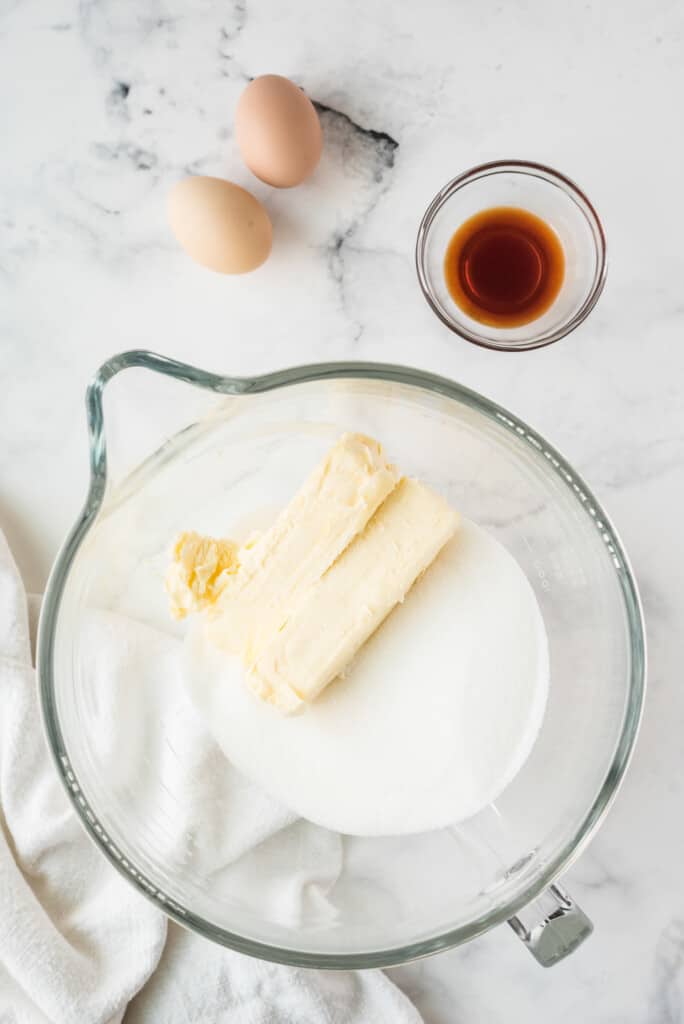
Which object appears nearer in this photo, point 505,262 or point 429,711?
point 429,711

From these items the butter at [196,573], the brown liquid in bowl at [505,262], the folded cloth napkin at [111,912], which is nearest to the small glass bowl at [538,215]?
the brown liquid in bowl at [505,262]

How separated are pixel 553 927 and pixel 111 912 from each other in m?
0.56

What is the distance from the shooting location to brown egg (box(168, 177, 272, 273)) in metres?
1.07

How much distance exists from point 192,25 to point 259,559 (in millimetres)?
711

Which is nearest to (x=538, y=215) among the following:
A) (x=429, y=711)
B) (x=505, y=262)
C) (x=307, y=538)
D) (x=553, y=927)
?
(x=505, y=262)

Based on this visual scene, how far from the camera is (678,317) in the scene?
1.14 m

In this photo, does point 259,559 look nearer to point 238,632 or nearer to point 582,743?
point 238,632

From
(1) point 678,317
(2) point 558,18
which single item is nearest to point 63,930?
(1) point 678,317

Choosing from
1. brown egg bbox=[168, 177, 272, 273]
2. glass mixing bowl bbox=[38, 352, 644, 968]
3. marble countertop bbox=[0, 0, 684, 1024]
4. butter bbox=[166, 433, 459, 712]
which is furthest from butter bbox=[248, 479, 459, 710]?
brown egg bbox=[168, 177, 272, 273]

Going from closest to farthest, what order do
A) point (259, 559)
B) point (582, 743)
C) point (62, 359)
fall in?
1. point (259, 559)
2. point (582, 743)
3. point (62, 359)

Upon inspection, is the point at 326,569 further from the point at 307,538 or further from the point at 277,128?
the point at 277,128

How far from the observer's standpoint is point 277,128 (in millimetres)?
1059

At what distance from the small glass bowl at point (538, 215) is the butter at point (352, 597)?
274mm

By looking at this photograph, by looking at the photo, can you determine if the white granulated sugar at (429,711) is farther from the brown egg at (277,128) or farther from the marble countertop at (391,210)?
the brown egg at (277,128)
